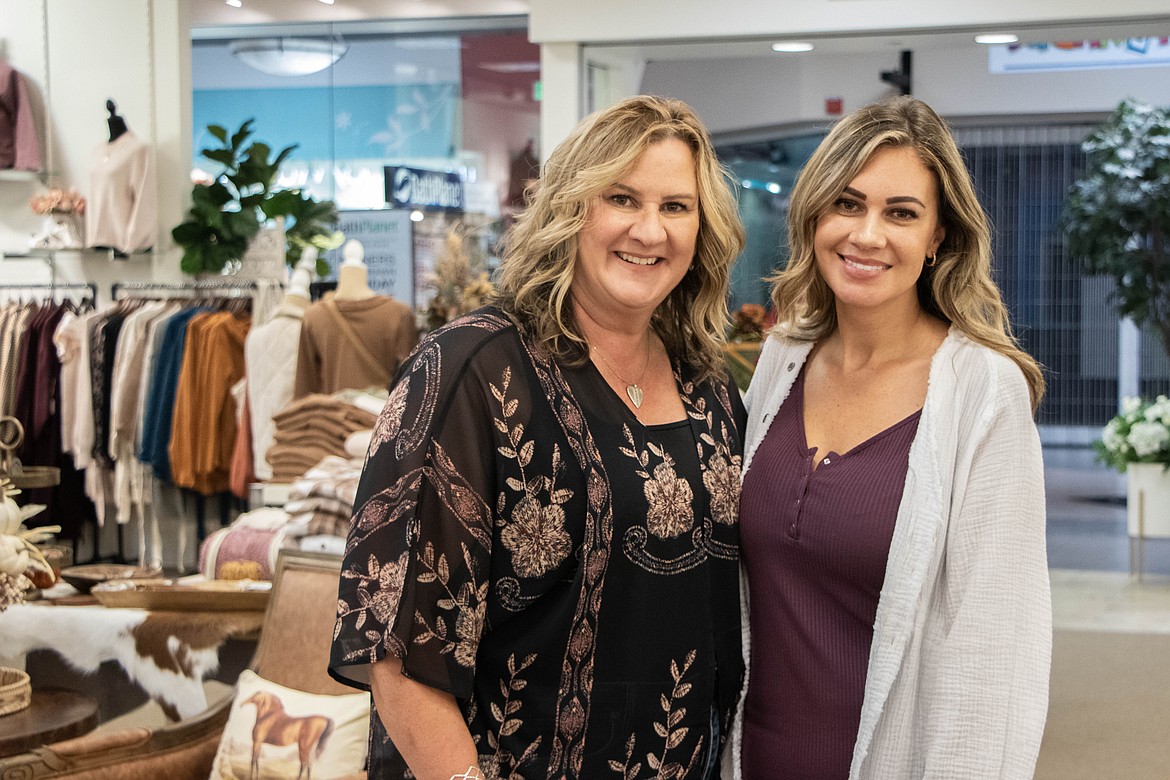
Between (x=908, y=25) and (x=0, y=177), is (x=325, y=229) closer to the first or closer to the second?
(x=0, y=177)

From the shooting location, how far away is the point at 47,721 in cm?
311

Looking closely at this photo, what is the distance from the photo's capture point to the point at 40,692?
3357mm

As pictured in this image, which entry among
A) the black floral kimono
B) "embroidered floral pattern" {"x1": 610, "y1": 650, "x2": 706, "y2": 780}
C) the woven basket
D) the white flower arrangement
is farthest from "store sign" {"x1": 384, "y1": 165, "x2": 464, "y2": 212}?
"embroidered floral pattern" {"x1": 610, "y1": 650, "x2": 706, "y2": 780}

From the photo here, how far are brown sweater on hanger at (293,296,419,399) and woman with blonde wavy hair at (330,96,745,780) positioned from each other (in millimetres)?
3937

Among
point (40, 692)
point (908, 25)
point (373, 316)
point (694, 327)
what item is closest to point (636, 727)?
point (694, 327)

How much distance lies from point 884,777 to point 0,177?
703cm

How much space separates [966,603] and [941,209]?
620 mm

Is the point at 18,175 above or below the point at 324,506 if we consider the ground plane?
above

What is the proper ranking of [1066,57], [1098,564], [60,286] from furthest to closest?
[1066,57], [1098,564], [60,286]

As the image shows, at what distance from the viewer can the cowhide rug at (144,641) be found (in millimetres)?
3369

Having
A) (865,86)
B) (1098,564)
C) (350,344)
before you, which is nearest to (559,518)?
(350,344)

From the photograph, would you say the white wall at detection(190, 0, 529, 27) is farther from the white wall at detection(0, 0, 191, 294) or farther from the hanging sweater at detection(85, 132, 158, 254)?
the hanging sweater at detection(85, 132, 158, 254)

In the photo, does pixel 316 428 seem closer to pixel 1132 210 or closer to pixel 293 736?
pixel 293 736

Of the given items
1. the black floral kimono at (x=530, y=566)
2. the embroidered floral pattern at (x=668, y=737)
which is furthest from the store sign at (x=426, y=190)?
the embroidered floral pattern at (x=668, y=737)
